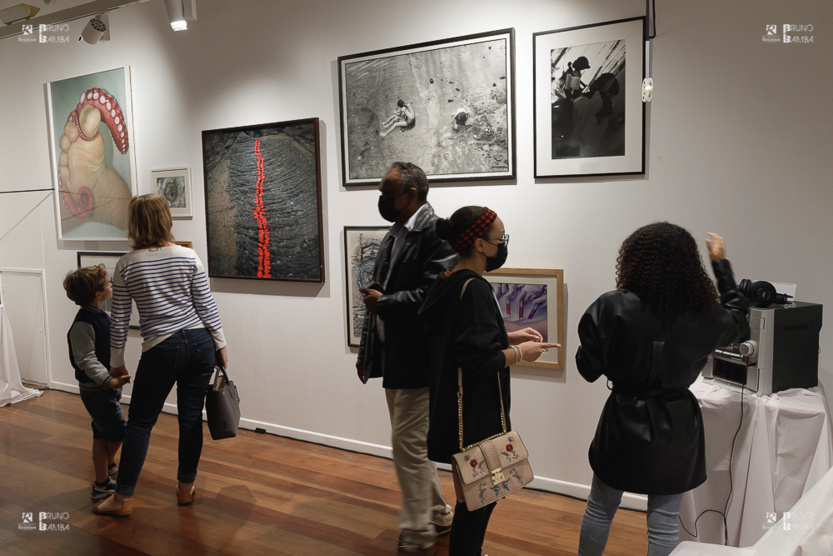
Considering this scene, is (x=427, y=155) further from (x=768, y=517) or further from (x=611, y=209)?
(x=768, y=517)

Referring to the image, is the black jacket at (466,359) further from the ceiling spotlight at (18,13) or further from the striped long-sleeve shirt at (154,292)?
the ceiling spotlight at (18,13)

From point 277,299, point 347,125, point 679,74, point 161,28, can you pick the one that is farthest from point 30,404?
point 679,74

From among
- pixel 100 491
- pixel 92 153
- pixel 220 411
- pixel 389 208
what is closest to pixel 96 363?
pixel 220 411

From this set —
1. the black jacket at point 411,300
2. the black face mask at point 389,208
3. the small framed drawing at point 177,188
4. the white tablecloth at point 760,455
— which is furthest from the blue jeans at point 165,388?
the white tablecloth at point 760,455

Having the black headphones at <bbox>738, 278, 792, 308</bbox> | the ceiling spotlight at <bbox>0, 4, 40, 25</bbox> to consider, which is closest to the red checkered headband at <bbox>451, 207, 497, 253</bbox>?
the black headphones at <bbox>738, 278, 792, 308</bbox>

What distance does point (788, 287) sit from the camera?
8.09 feet

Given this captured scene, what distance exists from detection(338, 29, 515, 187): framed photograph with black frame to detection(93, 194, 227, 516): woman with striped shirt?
1.16 m

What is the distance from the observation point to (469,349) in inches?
78.3

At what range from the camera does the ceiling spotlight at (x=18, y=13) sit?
14.8 ft

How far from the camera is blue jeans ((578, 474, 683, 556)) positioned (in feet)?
6.59

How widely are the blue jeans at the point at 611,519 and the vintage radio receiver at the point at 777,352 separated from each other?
0.59 metres

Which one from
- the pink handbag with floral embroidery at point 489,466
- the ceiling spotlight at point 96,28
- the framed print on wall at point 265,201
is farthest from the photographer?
the ceiling spotlight at point 96,28

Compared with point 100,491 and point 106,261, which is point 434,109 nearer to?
point 100,491

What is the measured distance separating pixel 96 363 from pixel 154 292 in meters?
0.46
